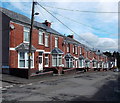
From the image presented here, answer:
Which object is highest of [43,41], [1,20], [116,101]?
[1,20]

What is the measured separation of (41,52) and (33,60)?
2.29 metres

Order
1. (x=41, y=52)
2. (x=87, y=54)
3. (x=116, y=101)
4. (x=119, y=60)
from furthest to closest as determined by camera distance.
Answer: (x=119, y=60) < (x=87, y=54) < (x=41, y=52) < (x=116, y=101)

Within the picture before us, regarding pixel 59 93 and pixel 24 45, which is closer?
pixel 59 93

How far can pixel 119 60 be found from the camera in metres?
109

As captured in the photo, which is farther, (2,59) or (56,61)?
(56,61)

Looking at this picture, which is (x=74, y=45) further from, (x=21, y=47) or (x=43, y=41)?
(x=21, y=47)

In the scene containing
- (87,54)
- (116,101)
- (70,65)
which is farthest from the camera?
(87,54)

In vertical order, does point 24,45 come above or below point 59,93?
above

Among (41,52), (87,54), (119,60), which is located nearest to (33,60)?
(41,52)

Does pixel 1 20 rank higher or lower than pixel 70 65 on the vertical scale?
higher

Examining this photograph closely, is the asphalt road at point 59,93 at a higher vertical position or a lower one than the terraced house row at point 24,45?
lower

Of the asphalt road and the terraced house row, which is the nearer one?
the asphalt road

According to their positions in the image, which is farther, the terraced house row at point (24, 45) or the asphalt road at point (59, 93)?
the terraced house row at point (24, 45)

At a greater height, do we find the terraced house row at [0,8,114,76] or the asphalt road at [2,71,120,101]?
the terraced house row at [0,8,114,76]
